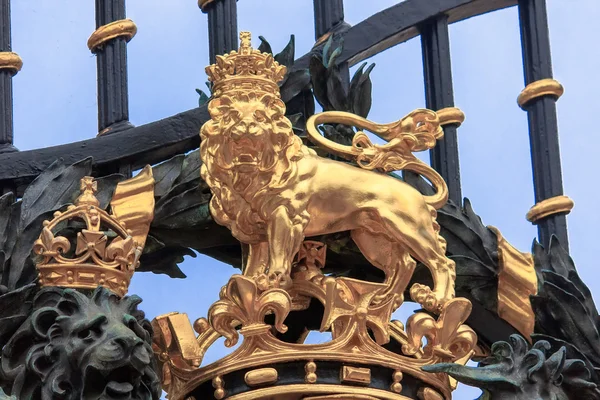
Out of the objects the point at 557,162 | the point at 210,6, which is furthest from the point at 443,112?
the point at 210,6

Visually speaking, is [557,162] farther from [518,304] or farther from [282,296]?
[282,296]

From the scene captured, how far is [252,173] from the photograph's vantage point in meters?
3.15

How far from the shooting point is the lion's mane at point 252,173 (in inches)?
124

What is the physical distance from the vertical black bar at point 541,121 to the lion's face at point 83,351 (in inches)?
35.2

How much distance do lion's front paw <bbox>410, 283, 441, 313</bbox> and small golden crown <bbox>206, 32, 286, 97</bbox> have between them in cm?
40

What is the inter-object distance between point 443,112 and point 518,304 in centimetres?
40

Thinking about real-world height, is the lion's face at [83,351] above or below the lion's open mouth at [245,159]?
below

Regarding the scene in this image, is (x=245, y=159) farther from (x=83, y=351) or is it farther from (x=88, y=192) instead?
(x=83, y=351)

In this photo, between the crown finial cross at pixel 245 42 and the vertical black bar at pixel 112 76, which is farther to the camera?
the vertical black bar at pixel 112 76

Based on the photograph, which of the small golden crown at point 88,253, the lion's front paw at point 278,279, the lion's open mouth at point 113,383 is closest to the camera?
the lion's open mouth at point 113,383

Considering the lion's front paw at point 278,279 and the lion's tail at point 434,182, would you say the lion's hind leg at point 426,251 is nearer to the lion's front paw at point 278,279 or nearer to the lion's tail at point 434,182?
the lion's tail at point 434,182

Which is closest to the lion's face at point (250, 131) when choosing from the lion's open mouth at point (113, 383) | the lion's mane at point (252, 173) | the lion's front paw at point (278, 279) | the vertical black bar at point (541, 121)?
the lion's mane at point (252, 173)

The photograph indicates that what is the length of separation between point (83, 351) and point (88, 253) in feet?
0.70

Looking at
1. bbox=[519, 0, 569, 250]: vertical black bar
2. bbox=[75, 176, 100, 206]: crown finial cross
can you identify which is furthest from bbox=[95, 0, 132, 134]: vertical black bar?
bbox=[519, 0, 569, 250]: vertical black bar
